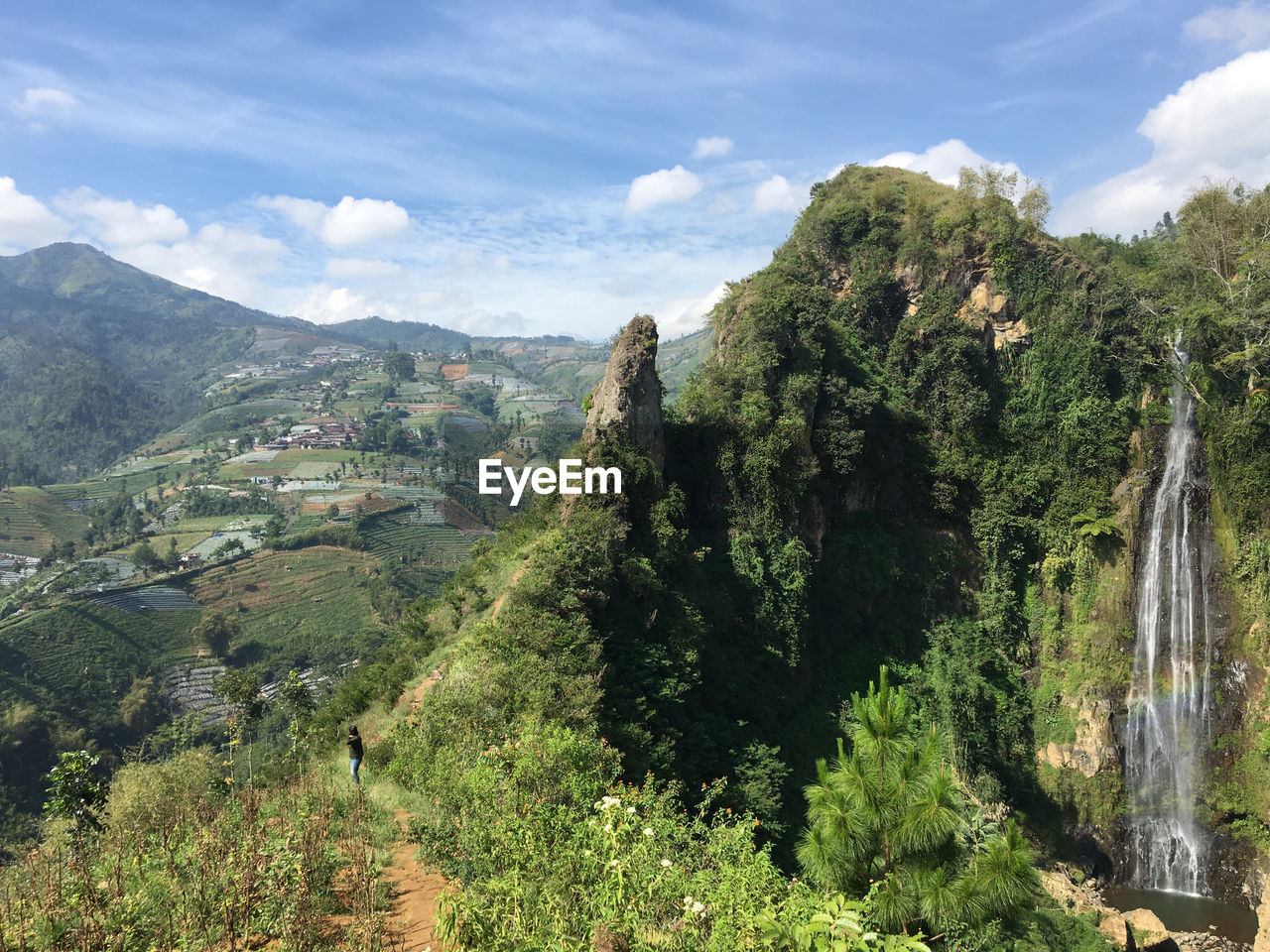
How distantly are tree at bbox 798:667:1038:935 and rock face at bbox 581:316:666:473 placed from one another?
14.9 m

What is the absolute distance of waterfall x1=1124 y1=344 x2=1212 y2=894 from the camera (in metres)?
23.2

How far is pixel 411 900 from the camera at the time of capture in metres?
7.39


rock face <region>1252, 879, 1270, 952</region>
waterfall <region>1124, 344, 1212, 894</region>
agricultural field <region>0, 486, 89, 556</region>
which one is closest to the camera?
rock face <region>1252, 879, 1270, 952</region>

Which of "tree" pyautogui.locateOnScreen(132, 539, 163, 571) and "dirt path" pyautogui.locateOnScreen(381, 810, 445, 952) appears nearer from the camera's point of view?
"dirt path" pyautogui.locateOnScreen(381, 810, 445, 952)

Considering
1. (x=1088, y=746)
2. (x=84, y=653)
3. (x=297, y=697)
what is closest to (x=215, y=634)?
(x=84, y=653)

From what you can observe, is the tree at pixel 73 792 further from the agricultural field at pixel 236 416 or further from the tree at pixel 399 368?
the tree at pixel 399 368

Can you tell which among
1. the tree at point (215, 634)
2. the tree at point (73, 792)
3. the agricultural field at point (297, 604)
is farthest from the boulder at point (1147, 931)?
the tree at point (215, 634)

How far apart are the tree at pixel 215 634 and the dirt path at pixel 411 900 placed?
2804 inches

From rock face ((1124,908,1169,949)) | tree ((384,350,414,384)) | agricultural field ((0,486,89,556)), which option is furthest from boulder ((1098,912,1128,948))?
tree ((384,350,414,384))

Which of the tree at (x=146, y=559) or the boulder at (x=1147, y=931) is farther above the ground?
the tree at (x=146, y=559)

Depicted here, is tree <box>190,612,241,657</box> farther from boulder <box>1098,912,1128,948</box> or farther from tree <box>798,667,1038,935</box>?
tree <box>798,667,1038,935</box>

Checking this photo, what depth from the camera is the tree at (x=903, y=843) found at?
678 centimetres

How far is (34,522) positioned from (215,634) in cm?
5670

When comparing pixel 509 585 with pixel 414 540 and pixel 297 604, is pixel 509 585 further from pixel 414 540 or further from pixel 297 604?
pixel 414 540
